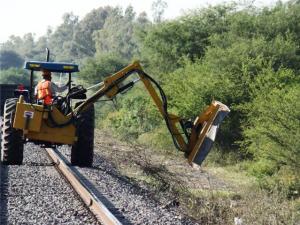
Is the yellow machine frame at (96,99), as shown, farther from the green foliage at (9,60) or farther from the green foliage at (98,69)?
the green foliage at (9,60)

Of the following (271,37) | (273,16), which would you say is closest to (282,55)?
(271,37)

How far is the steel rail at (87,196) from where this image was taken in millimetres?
8540

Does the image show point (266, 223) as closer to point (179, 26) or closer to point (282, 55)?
point (282, 55)

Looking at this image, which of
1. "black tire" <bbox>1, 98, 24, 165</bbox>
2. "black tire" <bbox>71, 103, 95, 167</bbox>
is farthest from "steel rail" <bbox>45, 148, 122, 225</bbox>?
"black tire" <bbox>1, 98, 24, 165</bbox>

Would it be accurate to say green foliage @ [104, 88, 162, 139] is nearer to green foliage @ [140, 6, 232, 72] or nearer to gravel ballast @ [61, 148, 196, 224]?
green foliage @ [140, 6, 232, 72]

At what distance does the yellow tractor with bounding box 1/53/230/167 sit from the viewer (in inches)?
475

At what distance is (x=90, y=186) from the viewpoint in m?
11.5

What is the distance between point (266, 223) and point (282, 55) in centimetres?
1857

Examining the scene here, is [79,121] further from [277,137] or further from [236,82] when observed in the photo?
[236,82]

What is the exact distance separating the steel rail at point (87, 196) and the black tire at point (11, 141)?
0.96 metres

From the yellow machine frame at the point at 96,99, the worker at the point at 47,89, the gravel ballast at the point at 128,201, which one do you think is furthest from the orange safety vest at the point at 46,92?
the gravel ballast at the point at 128,201

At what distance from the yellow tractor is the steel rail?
0.57 m

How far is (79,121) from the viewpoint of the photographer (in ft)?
44.7

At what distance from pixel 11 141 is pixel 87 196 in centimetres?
413
